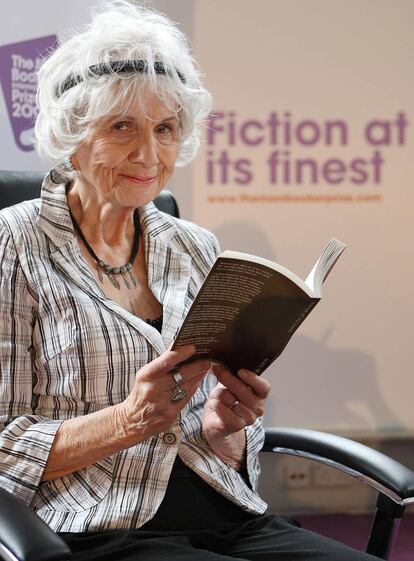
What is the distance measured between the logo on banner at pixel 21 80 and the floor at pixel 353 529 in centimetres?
141

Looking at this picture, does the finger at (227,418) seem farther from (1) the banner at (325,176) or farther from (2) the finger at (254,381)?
(1) the banner at (325,176)

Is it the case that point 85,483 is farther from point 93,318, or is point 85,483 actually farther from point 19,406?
point 93,318

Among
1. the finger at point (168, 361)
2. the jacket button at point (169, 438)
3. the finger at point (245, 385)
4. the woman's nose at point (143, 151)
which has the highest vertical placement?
the woman's nose at point (143, 151)

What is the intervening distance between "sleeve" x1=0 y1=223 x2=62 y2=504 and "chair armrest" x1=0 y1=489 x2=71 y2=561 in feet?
0.61

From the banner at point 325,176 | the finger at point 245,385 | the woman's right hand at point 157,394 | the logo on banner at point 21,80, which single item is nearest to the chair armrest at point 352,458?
the finger at point 245,385

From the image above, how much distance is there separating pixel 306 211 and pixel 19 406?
4.61 feet

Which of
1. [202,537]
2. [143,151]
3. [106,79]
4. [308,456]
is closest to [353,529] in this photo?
[308,456]

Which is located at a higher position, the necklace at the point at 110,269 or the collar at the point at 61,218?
the collar at the point at 61,218

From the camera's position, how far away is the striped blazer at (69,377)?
57.8 inches

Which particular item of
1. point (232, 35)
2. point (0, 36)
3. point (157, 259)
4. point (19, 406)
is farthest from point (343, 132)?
point (19, 406)

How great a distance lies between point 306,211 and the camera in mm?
2717

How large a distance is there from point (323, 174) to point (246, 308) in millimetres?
1475

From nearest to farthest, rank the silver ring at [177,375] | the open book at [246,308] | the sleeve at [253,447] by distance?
the open book at [246,308], the silver ring at [177,375], the sleeve at [253,447]

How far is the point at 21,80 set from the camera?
2436 millimetres
